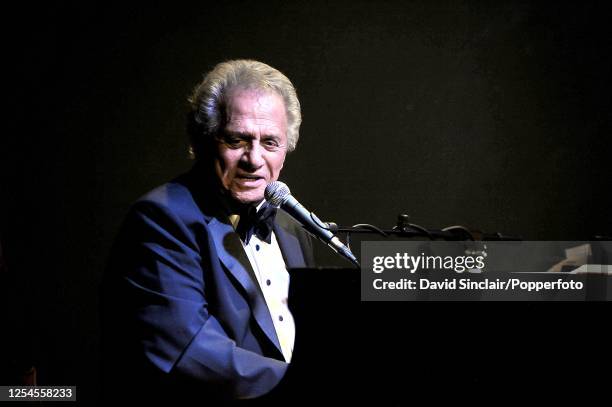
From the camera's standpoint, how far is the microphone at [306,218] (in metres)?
1.68

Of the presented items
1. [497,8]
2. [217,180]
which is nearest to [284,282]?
[217,180]

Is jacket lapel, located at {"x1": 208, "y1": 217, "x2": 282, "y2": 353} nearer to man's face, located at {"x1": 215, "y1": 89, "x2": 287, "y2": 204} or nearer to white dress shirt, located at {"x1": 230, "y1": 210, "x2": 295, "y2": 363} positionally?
white dress shirt, located at {"x1": 230, "y1": 210, "x2": 295, "y2": 363}

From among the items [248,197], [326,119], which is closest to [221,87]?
[248,197]

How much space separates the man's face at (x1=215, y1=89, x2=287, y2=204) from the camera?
2.11 metres

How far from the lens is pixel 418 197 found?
3.25m

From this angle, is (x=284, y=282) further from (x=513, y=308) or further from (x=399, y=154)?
(x=399, y=154)

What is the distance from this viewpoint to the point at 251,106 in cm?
211

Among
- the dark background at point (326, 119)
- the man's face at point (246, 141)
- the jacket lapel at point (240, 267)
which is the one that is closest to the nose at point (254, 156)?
the man's face at point (246, 141)

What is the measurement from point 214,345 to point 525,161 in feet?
7.24

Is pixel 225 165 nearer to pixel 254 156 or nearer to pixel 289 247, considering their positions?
pixel 254 156

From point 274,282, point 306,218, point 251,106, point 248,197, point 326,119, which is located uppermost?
point 326,119

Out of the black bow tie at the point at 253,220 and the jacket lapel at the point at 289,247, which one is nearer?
the black bow tie at the point at 253,220

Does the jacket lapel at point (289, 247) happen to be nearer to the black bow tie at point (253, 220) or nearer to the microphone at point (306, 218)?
the black bow tie at point (253, 220)

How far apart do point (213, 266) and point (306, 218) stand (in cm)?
35
